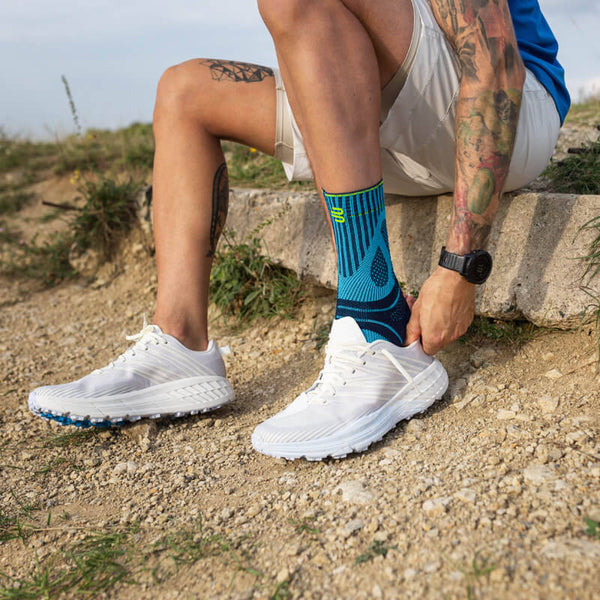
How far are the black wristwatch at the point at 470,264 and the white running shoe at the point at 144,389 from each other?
2.67 ft

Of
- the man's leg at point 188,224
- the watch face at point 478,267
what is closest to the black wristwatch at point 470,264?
the watch face at point 478,267

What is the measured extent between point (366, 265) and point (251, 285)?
3.89ft

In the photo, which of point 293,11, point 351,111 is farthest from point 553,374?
point 293,11

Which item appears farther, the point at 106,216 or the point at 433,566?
the point at 106,216

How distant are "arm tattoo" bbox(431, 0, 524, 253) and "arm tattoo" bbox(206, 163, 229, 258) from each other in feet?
2.69

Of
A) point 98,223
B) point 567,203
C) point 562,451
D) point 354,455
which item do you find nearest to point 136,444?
point 354,455

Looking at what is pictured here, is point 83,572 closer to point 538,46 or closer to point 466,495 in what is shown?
point 466,495

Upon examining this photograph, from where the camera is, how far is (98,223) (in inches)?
134

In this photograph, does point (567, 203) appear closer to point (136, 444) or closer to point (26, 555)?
point (136, 444)

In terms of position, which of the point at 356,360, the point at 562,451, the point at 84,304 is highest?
the point at 356,360

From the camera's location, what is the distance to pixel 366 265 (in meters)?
1.55

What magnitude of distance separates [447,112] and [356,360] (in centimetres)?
73

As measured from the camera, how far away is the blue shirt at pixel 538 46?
1698 mm

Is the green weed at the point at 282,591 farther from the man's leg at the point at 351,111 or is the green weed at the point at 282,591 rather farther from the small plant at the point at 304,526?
the man's leg at the point at 351,111
